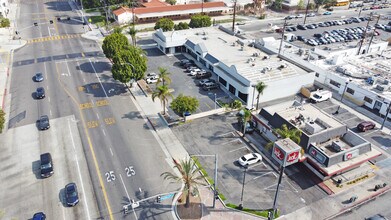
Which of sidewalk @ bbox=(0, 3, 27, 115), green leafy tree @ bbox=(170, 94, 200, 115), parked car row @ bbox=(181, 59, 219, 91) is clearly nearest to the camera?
green leafy tree @ bbox=(170, 94, 200, 115)

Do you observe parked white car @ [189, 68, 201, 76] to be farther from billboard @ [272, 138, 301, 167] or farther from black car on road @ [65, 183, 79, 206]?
black car on road @ [65, 183, 79, 206]

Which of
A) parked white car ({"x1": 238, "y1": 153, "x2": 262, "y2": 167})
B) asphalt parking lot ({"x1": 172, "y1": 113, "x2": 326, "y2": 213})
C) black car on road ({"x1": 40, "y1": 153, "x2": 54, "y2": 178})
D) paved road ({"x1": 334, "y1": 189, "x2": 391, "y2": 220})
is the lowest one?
paved road ({"x1": 334, "y1": 189, "x2": 391, "y2": 220})

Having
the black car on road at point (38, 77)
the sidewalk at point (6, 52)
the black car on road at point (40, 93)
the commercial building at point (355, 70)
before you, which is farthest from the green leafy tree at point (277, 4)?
the black car on road at point (40, 93)

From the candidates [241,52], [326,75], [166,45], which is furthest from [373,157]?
[166,45]

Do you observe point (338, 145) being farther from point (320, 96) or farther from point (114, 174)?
point (114, 174)

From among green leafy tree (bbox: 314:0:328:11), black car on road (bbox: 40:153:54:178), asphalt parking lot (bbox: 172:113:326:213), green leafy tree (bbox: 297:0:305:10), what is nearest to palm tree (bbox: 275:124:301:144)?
asphalt parking lot (bbox: 172:113:326:213)

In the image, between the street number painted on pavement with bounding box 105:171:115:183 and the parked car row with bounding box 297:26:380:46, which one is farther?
the parked car row with bounding box 297:26:380:46
